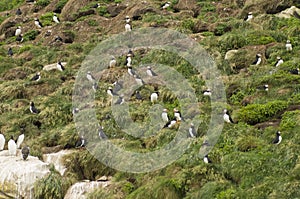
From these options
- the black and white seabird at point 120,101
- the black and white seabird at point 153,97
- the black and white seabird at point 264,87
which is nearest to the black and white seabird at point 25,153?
the black and white seabird at point 120,101

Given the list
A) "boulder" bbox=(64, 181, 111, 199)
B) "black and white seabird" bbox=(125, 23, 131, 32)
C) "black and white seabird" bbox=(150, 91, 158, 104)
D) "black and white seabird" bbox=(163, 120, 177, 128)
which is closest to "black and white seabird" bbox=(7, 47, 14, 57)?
"black and white seabird" bbox=(125, 23, 131, 32)

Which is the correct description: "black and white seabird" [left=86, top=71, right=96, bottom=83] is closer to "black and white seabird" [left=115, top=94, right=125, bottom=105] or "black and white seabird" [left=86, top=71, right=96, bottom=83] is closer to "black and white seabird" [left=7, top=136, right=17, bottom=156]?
"black and white seabird" [left=115, top=94, right=125, bottom=105]

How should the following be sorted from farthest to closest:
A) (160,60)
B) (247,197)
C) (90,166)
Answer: (160,60), (90,166), (247,197)

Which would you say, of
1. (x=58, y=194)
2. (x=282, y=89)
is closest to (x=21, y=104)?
(x=58, y=194)

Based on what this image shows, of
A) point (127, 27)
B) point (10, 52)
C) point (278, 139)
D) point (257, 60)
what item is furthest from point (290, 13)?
point (278, 139)

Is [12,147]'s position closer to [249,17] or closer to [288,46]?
[288,46]

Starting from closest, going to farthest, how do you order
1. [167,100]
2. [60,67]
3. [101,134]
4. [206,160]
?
[206,160] → [101,134] → [167,100] → [60,67]

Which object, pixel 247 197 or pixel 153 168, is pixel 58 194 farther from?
pixel 247 197

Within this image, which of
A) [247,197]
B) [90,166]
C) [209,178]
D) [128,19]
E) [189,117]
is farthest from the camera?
[128,19]
